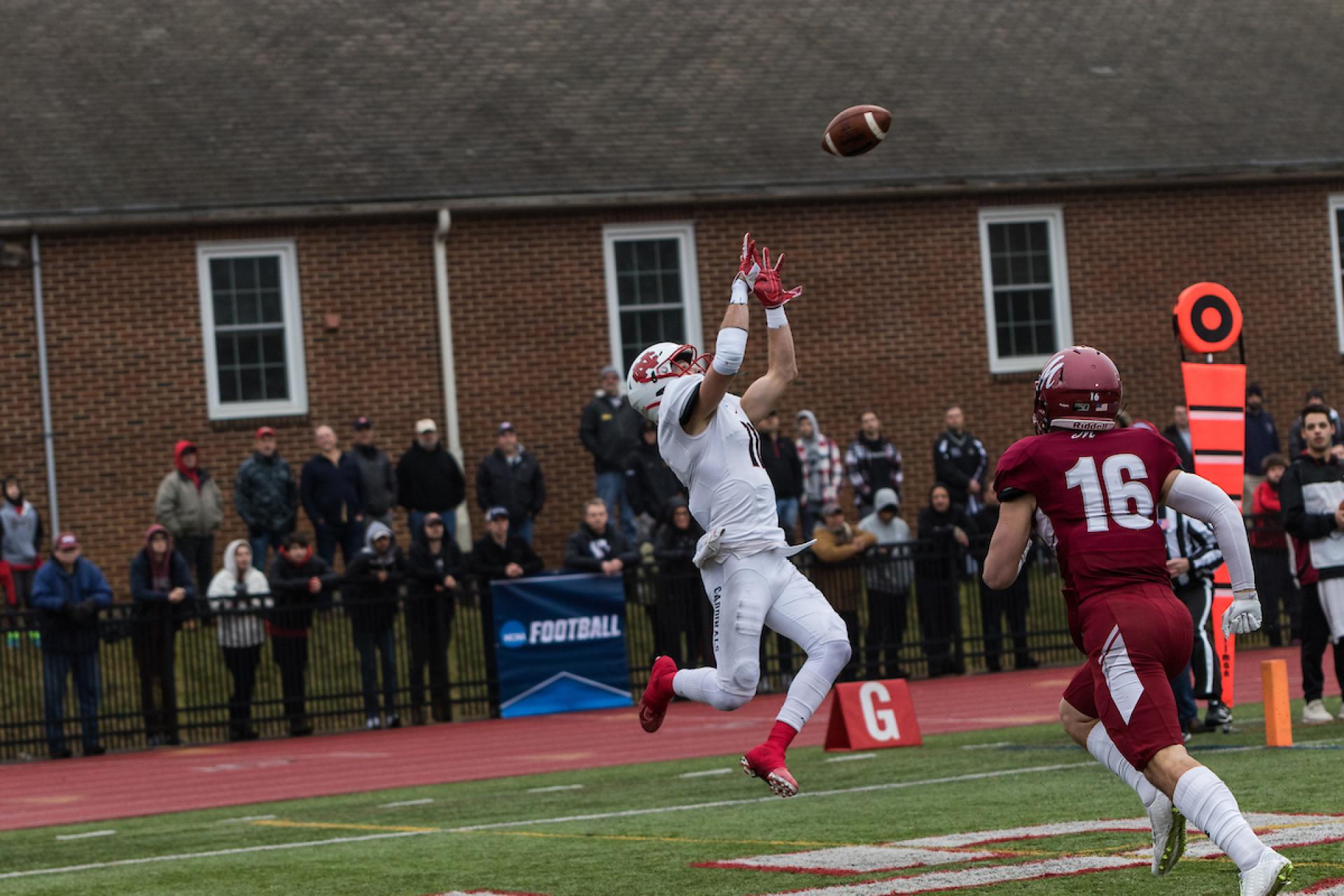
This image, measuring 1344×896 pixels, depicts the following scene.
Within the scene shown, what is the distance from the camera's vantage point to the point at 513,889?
27.2 feet

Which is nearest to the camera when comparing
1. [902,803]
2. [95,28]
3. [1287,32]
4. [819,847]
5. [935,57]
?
[819,847]

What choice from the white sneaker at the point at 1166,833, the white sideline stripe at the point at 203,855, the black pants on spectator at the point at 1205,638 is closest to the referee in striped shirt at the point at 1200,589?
the black pants on spectator at the point at 1205,638

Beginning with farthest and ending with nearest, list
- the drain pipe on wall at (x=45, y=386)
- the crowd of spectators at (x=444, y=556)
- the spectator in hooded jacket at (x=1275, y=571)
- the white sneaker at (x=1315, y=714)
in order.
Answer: the drain pipe on wall at (x=45, y=386)
the spectator in hooded jacket at (x=1275, y=571)
the crowd of spectators at (x=444, y=556)
the white sneaker at (x=1315, y=714)

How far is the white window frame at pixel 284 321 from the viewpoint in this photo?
971 inches

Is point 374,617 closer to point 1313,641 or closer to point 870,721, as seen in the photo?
point 870,721

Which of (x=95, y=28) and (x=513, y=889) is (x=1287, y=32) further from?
(x=513, y=889)

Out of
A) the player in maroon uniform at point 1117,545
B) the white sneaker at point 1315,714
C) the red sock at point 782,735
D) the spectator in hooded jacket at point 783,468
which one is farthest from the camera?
the spectator in hooded jacket at point 783,468

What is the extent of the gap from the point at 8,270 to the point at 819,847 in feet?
58.1

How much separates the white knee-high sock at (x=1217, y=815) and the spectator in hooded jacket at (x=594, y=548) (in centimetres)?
1306

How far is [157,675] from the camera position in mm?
18328

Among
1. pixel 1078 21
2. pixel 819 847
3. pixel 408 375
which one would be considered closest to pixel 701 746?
pixel 819 847

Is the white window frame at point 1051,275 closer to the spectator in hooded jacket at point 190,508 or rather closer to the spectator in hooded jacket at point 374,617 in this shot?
the spectator in hooded jacket at point 374,617

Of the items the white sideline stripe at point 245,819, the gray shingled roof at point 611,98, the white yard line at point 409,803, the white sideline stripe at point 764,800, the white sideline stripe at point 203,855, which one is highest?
the gray shingled roof at point 611,98

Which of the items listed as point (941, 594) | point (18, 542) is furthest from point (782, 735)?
point (18, 542)
